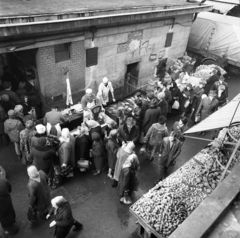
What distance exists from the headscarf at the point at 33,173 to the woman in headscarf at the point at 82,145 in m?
1.77

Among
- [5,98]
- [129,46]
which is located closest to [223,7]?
[129,46]

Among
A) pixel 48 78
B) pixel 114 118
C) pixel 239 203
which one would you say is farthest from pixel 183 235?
pixel 48 78

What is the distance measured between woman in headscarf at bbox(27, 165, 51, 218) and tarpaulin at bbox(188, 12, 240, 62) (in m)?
14.1

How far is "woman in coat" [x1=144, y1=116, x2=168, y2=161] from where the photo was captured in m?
6.69

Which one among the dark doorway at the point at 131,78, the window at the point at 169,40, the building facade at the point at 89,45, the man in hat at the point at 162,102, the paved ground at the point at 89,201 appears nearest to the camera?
the paved ground at the point at 89,201

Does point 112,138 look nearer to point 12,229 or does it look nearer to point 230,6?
point 12,229

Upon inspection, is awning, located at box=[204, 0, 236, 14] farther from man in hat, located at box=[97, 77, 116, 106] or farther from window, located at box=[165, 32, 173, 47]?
man in hat, located at box=[97, 77, 116, 106]

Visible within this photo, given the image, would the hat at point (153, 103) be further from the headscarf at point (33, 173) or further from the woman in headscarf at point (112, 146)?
the headscarf at point (33, 173)

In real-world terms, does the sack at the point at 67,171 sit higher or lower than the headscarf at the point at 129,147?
lower

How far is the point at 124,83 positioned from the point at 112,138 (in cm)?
568

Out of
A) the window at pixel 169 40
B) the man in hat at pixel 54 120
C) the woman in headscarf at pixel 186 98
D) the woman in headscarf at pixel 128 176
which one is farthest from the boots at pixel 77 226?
the window at pixel 169 40

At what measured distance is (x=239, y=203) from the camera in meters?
3.55

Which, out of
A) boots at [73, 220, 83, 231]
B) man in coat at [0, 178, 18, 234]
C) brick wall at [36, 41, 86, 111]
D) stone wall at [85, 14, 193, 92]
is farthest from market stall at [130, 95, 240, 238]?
stone wall at [85, 14, 193, 92]

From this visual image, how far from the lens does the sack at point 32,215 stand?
523 centimetres
